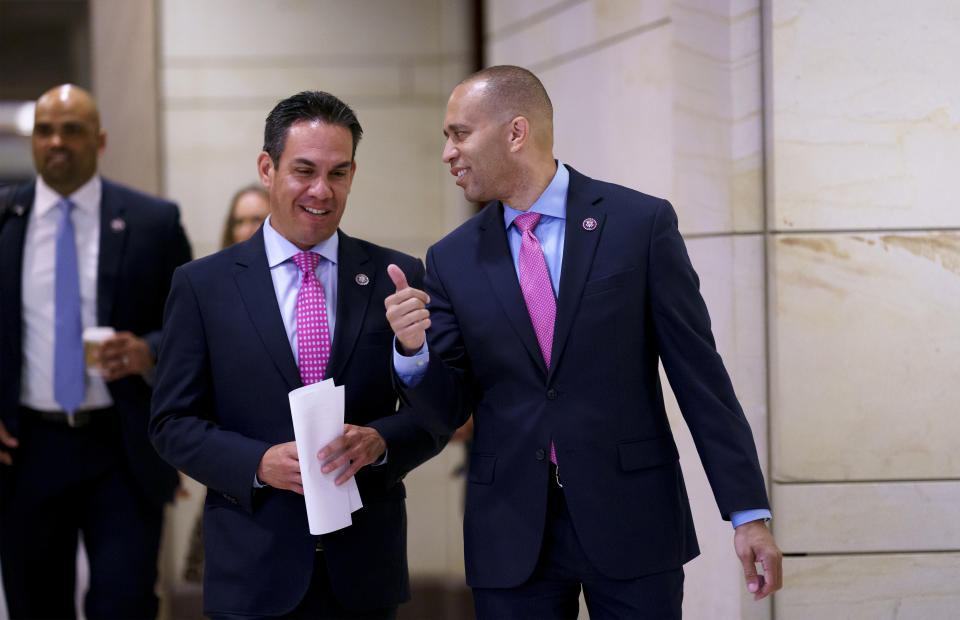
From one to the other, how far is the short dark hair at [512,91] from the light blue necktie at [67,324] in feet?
6.33

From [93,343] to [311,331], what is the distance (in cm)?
139

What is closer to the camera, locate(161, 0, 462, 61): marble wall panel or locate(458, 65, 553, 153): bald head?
locate(458, 65, 553, 153): bald head

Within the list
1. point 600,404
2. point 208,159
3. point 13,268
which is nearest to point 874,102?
point 600,404

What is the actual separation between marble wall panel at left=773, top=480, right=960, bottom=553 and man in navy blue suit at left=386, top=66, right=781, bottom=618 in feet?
3.76

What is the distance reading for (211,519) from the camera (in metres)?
2.89

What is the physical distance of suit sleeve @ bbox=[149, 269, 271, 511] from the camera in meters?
2.75

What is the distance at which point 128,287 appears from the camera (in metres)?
4.15

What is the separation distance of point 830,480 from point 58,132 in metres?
2.97

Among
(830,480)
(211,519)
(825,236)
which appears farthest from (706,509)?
(211,519)

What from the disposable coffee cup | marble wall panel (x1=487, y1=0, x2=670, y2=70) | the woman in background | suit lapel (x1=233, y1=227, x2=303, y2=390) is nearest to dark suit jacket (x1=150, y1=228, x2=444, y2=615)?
suit lapel (x1=233, y1=227, x2=303, y2=390)

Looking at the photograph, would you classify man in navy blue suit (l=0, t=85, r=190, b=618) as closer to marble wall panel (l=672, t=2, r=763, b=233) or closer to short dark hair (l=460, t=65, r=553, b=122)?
short dark hair (l=460, t=65, r=553, b=122)

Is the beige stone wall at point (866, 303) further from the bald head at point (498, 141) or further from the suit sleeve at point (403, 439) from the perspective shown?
the suit sleeve at point (403, 439)

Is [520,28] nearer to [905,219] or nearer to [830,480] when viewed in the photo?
[905,219]

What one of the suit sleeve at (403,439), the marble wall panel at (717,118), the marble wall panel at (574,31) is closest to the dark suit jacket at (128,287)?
the suit sleeve at (403,439)
